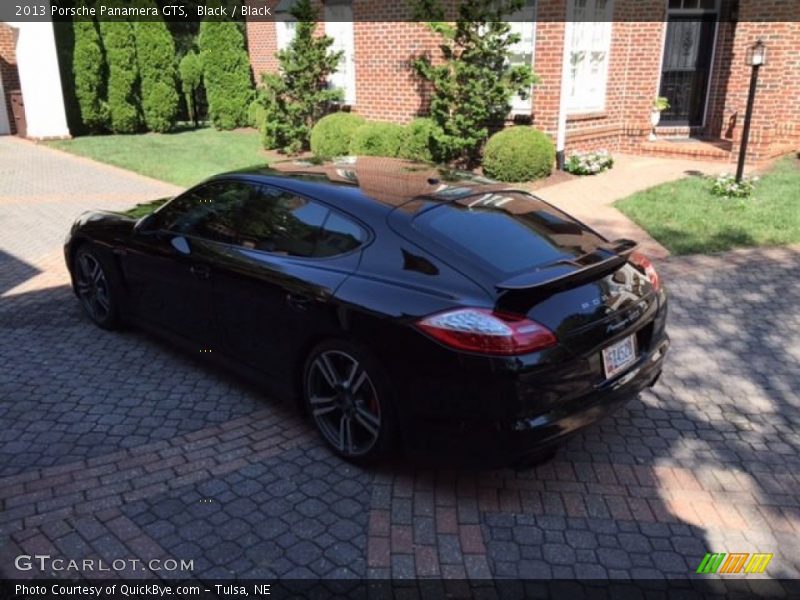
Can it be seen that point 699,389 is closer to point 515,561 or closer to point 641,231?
point 515,561

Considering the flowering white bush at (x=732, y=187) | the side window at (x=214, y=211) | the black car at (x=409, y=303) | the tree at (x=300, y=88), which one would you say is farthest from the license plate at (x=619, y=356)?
the tree at (x=300, y=88)

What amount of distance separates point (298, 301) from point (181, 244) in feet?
4.20

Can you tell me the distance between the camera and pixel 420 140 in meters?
11.6

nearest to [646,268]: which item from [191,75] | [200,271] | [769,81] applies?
[200,271]

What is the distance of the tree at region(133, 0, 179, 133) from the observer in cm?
1973

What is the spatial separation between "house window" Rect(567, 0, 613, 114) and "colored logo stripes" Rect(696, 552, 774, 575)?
1031 cm

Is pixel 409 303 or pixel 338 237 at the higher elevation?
pixel 338 237

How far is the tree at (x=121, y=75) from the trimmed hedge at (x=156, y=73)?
0.23m

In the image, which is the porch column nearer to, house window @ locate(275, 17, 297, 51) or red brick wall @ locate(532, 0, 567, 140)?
house window @ locate(275, 17, 297, 51)

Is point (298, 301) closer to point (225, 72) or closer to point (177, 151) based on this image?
point (177, 151)

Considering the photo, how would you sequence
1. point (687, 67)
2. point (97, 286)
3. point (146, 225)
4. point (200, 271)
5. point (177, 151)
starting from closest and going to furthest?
point (200, 271) → point (146, 225) → point (97, 286) → point (687, 67) → point (177, 151)

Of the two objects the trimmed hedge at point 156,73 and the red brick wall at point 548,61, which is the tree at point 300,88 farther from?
the trimmed hedge at point 156,73

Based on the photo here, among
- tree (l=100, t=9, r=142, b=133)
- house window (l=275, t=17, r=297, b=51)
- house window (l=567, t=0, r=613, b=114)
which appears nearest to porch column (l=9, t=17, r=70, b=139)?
tree (l=100, t=9, r=142, b=133)

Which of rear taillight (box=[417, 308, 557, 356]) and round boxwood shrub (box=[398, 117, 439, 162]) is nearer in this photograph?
rear taillight (box=[417, 308, 557, 356])
